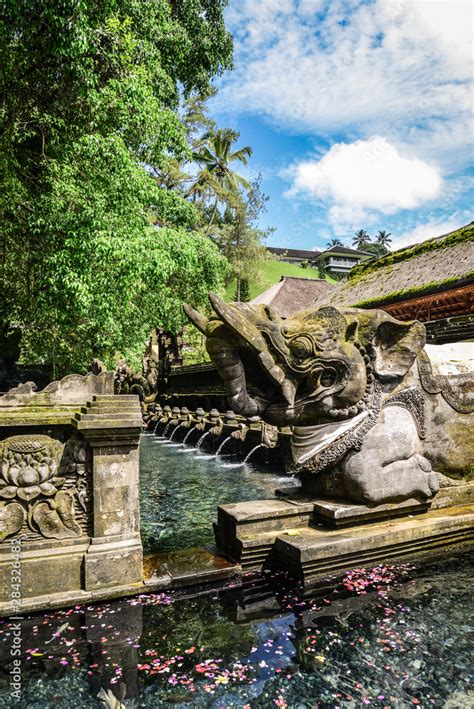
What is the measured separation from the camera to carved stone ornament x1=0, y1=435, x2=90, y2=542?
11.0 ft

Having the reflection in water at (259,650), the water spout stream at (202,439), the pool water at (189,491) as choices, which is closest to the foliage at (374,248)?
the water spout stream at (202,439)

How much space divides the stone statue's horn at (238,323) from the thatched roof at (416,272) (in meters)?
10.7

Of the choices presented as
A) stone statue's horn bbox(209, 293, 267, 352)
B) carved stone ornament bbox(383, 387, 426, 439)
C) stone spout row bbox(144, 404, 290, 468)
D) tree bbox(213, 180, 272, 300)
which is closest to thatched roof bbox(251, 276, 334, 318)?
tree bbox(213, 180, 272, 300)

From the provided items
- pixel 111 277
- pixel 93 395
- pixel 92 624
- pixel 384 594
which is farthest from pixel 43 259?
pixel 384 594

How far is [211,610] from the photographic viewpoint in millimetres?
3283

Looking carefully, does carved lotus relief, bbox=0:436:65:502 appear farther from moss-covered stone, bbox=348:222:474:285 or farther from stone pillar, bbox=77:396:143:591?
moss-covered stone, bbox=348:222:474:285

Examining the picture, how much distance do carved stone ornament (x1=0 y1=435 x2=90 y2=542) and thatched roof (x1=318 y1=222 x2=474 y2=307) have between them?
12.0 meters

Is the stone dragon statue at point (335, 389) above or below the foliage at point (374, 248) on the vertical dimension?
below

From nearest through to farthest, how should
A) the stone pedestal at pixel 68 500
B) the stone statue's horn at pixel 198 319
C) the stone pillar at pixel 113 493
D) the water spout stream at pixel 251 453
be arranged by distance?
the stone pedestal at pixel 68 500 < the stone pillar at pixel 113 493 < the stone statue's horn at pixel 198 319 < the water spout stream at pixel 251 453

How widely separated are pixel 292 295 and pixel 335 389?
28639mm

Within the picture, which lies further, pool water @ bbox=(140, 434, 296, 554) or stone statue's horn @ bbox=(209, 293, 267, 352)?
pool water @ bbox=(140, 434, 296, 554)

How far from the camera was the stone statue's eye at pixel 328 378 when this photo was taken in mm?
4055

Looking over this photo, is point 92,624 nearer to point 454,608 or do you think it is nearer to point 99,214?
point 454,608

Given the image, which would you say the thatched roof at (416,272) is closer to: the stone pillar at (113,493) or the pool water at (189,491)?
the pool water at (189,491)
